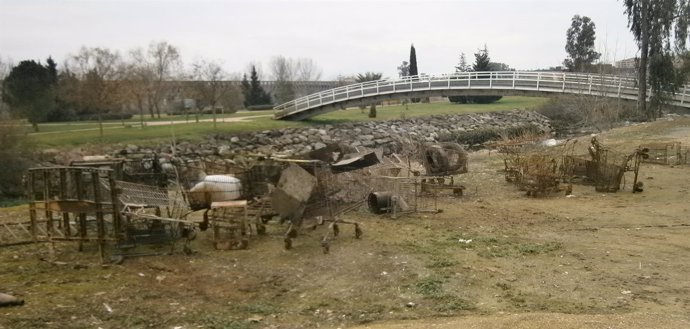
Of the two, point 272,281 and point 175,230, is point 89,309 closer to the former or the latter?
point 272,281

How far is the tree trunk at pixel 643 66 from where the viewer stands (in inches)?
1268

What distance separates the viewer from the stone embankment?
27.7 meters

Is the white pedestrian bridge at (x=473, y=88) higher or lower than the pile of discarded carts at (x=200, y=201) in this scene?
higher

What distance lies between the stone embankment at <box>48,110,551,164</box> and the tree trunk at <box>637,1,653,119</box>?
7.29 m

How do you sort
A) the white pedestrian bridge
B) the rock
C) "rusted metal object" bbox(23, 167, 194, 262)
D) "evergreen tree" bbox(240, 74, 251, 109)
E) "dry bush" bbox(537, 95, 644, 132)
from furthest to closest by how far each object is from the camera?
"evergreen tree" bbox(240, 74, 251, 109)
the white pedestrian bridge
"dry bush" bbox(537, 95, 644, 132)
"rusted metal object" bbox(23, 167, 194, 262)
the rock

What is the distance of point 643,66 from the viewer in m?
32.8

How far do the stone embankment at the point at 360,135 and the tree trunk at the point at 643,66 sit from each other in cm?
729

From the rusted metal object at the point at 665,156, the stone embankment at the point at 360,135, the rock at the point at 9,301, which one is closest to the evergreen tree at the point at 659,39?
A: the stone embankment at the point at 360,135

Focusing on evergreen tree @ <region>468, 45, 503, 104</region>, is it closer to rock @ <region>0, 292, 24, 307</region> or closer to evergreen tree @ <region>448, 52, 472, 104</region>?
evergreen tree @ <region>448, 52, 472, 104</region>

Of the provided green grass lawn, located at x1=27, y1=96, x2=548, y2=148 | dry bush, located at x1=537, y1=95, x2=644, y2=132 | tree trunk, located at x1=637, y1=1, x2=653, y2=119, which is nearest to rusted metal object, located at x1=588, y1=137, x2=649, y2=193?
green grass lawn, located at x1=27, y1=96, x2=548, y2=148

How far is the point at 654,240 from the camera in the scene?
29.6ft

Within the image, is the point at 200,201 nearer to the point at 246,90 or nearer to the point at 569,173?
the point at 569,173

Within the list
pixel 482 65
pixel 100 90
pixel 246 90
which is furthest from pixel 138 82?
pixel 482 65

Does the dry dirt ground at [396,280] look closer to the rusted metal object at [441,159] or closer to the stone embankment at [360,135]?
the rusted metal object at [441,159]
